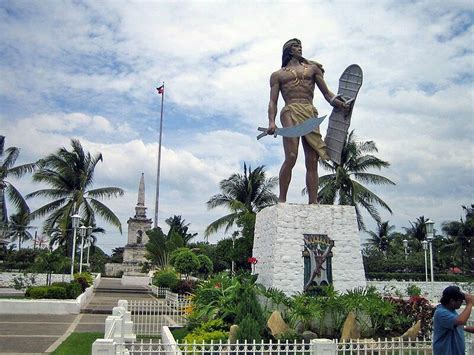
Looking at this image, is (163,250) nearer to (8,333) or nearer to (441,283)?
(441,283)

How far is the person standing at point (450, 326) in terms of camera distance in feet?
14.7

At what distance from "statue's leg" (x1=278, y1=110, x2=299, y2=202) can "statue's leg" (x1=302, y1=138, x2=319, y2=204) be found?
1.36 feet

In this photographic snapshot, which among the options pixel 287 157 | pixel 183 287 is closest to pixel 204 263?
pixel 183 287

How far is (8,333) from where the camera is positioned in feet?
39.8

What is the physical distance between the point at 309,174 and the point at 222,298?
11.4 ft

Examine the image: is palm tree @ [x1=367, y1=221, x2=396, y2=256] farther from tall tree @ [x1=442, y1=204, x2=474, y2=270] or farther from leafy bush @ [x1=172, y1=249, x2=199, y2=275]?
leafy bush @ [x1=172, y1=249, x2=199, y2=275]

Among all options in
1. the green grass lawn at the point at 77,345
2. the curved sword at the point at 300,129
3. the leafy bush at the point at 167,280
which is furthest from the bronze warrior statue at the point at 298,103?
the leafy bush at the point at 167,280

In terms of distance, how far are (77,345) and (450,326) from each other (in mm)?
8307

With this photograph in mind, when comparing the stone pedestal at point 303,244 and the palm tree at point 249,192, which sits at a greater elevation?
the palm tree at point 249,192

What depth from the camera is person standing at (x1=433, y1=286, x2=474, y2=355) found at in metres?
4.49

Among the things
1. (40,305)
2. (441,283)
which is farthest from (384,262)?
(40,305)

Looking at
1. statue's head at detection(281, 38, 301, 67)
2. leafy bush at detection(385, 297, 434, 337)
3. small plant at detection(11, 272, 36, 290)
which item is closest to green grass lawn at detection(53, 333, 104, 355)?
leafy bush at detection(385, 297, 434, 337)

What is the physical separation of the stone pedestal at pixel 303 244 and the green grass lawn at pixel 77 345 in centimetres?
390

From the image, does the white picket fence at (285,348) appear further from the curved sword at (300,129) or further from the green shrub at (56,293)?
the green shrub at (56,293)
